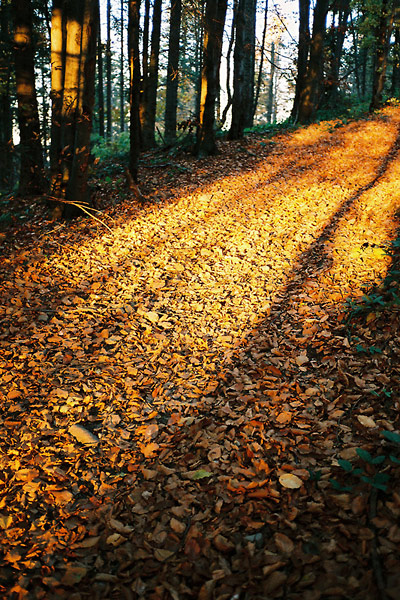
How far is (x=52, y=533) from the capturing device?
2746 mm

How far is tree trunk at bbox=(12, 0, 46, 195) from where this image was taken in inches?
327

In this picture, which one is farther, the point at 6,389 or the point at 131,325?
the point at 131,325

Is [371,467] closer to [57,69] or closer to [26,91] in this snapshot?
[57,69]

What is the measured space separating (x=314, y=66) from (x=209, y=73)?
23.0ft

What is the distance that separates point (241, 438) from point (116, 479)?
1179 millimetres

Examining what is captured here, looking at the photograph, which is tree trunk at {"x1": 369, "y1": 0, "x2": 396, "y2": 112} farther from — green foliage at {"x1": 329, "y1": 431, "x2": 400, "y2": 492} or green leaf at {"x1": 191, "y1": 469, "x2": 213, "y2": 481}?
green leaf at {"x1": 191, "y1": 469, "x2": 213, "y2": 481}

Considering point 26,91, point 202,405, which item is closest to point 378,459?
point 202,405

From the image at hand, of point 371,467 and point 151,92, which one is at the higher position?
point 151,92

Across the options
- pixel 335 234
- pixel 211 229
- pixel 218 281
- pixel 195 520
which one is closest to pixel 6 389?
pixel 195 520

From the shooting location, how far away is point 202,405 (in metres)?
3.94

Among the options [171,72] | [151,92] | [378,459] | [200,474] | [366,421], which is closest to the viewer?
[378,459]

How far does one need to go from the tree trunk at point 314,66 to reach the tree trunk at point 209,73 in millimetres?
4954

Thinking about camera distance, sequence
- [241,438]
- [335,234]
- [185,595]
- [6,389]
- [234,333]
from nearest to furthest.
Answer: [185,595]
[241,438]
[6,389]
[234,333]
[335,234]

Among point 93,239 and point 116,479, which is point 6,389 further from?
point 93,239
